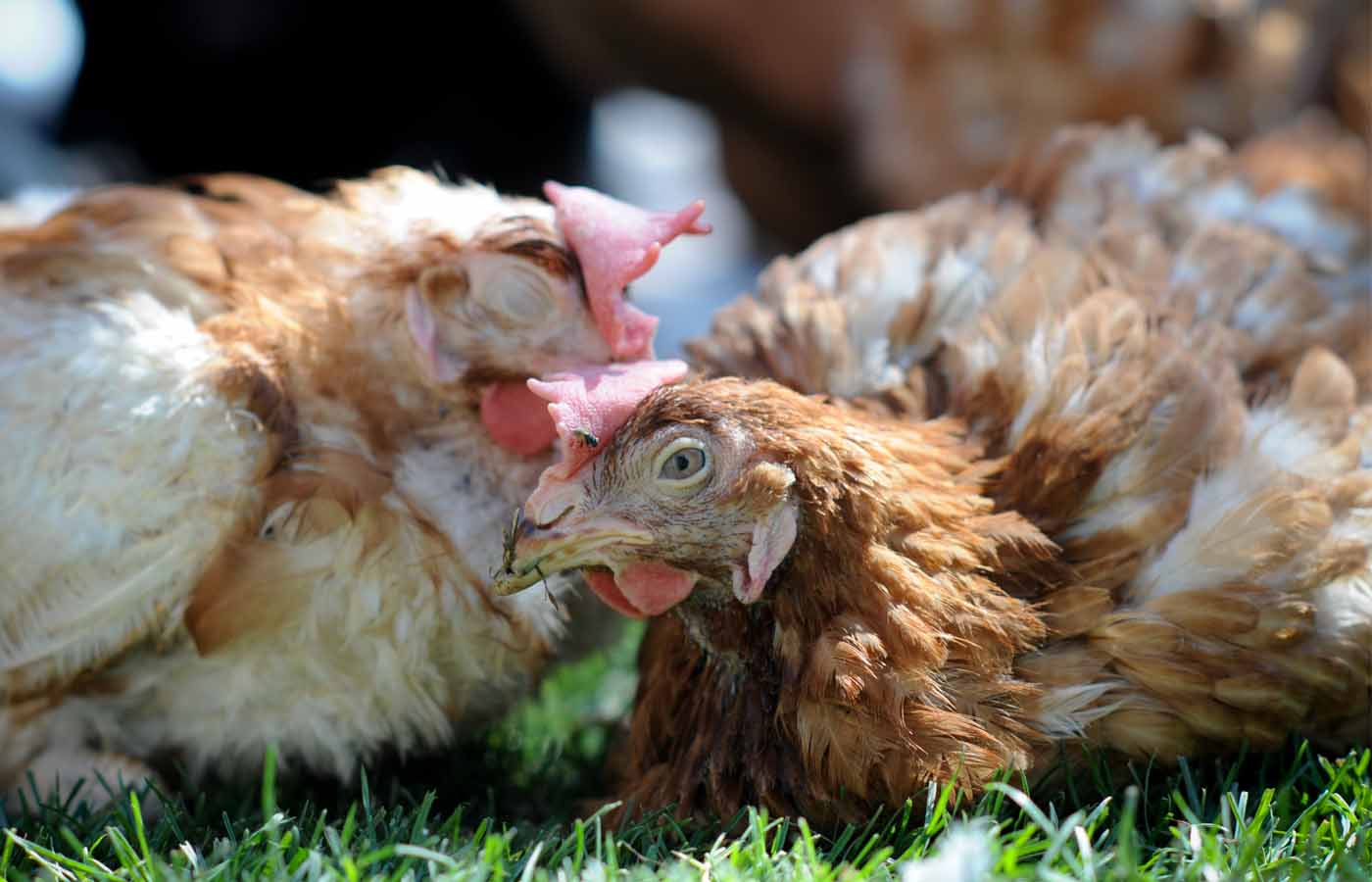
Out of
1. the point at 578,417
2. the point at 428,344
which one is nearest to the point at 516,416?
the point at 428,344

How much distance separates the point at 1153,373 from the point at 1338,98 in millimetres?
2659

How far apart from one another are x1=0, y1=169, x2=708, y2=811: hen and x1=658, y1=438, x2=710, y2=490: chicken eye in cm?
45

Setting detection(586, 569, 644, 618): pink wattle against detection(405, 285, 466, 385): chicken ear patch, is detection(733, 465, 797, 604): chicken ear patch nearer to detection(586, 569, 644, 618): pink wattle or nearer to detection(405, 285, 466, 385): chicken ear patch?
detection(586, 569, 644, 618): pink wattle

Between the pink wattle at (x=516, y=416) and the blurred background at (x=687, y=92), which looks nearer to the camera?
the pink wattle at (x=516, y=416)

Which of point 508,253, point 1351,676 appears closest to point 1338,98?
point 1351,676

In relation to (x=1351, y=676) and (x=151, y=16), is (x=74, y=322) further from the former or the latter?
(x=151, y=16)

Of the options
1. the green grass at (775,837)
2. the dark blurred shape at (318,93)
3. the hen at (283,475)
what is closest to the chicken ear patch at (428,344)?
the hen at (283,475)

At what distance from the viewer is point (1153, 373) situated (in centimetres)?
204

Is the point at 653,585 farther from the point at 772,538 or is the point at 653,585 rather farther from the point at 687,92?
the point at 687,92

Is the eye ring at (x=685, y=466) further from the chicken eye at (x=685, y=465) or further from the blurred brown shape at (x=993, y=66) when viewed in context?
the blurred brown shape at (x=993, y=66)

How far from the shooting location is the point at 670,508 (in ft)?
5.43

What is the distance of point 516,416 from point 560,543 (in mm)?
521

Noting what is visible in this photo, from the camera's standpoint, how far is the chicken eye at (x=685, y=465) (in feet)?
5.41

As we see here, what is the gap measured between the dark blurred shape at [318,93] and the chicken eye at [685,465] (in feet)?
15.4
